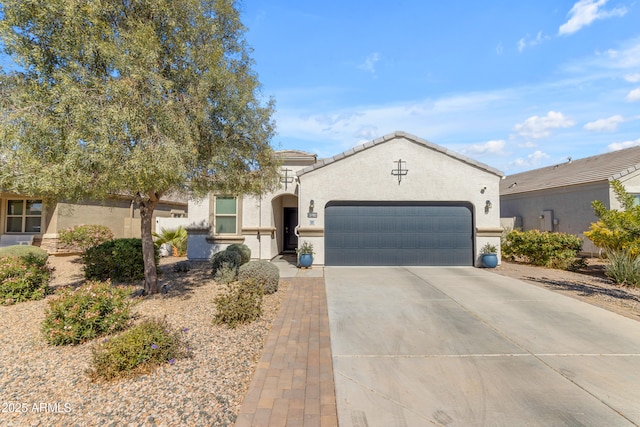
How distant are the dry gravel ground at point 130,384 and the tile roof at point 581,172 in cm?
1722

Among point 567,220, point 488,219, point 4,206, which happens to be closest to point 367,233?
point 488,219

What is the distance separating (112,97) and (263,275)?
188 inches

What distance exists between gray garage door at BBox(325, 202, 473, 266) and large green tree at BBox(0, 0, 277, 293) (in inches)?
255

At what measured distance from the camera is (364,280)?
374 inches

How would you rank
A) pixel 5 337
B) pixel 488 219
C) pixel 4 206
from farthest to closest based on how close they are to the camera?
1. pixel 4 206
2. pixel 488 219
3. pixel 5 337

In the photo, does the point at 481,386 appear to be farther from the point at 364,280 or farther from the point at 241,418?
the point at 364,280

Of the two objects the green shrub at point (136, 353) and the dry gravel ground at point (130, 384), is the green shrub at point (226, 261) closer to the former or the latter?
the dry gravel ground at point (130, 384)

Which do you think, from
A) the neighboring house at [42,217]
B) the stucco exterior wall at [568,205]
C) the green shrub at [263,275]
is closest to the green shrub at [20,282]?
the green shrub at [263,275]

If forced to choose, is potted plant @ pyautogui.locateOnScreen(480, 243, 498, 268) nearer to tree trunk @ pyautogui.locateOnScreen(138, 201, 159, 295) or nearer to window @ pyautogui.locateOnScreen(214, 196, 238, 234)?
window @ pyautogui.locateOnScreen(214, 196, 238, 234)

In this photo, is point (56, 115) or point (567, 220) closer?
point (56, 115)

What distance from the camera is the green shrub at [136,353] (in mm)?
3674

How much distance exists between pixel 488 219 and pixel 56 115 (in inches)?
512

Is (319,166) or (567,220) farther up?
(319,166)

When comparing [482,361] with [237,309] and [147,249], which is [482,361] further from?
[147,249]
